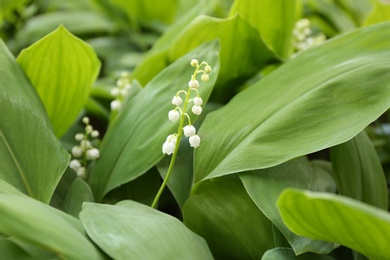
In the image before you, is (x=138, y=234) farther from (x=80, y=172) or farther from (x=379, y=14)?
(x=379, y=14)

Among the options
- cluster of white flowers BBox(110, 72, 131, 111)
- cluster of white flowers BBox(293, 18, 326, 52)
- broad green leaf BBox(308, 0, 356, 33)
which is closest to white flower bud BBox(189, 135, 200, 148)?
cluster of white flowers BBox(110, 72, 131, 111)

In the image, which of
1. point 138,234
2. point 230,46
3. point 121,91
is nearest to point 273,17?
→ point 230,46

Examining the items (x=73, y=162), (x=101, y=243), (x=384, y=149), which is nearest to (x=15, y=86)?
(x=73, y=162)

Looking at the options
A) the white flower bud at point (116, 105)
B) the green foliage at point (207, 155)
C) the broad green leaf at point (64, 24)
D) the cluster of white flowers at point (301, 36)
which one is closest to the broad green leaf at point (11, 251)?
the green foliage at point (207, 155)

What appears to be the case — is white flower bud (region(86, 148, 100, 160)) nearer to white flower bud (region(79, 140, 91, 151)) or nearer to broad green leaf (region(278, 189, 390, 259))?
white flower bud (region(79, 140, 91, 151))

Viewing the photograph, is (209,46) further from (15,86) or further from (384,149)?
(384,149)

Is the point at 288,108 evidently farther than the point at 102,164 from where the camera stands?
No

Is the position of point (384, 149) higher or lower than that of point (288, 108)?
lower

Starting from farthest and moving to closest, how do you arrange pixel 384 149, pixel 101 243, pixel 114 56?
pixel 114 56 → pixel 384 149 → pixel 101 243
